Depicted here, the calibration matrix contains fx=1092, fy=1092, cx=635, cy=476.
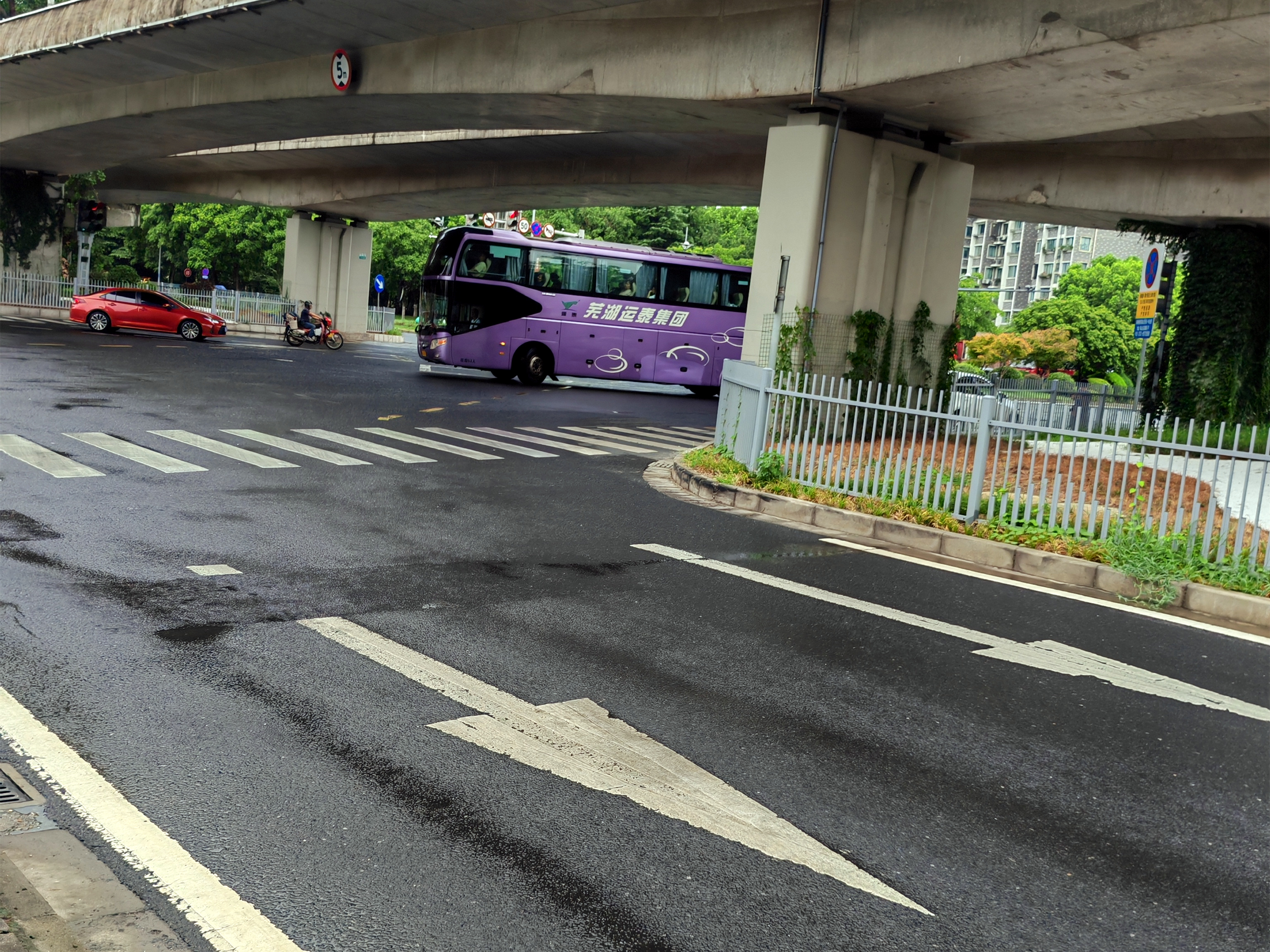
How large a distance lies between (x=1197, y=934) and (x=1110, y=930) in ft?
0.93

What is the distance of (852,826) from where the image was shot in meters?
4.08

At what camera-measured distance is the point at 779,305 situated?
16.2 meters

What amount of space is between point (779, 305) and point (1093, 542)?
7908 millimetres

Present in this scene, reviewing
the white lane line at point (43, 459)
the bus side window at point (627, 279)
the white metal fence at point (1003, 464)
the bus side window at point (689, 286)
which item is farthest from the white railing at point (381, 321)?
the white metal fence at point (1003, 464)

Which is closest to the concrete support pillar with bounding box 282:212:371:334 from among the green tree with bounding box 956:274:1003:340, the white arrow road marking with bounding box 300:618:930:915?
the green tree with bounding box 956:274:1003:340

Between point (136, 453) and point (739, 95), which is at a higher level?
point (739, 95)

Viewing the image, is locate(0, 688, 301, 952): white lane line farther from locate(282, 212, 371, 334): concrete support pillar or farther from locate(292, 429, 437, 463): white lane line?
locate(282, 212, 371, 334): concrete support pillar

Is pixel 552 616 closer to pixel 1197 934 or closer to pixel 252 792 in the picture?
pixel 252 792

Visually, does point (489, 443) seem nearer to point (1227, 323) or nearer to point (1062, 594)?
point (1062, 594)

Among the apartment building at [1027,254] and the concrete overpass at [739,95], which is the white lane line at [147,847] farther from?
the apartment building at [1027,254]

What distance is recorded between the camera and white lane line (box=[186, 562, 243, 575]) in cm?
721

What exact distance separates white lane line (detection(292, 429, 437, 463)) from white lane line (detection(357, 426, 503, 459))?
1.68 feet

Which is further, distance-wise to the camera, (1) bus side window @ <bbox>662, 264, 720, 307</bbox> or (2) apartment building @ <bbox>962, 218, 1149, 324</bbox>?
(2) apartment building @ <bbox>962, 218, 1149, 324</bbox>


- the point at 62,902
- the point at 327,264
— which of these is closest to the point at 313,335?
the point at 327,264
